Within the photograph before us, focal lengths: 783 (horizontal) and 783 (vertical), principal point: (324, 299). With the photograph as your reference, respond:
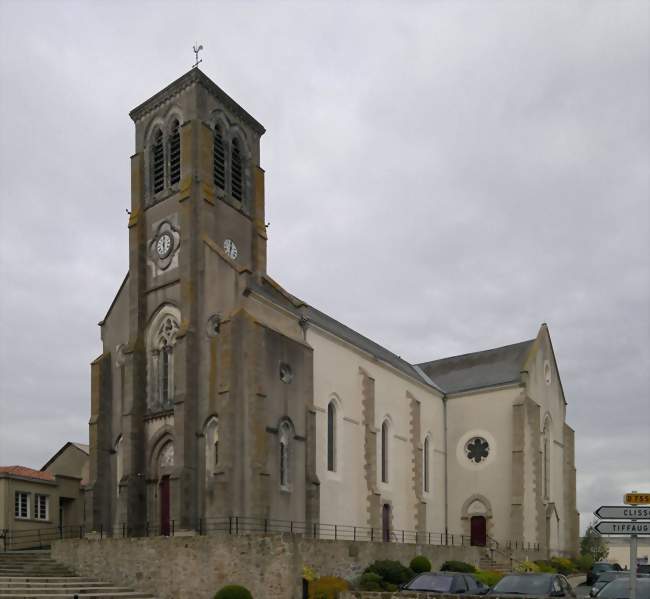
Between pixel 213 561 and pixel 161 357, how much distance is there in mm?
11715

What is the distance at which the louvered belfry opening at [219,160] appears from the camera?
36938 mm

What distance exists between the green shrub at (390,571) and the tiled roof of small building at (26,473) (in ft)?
56.6

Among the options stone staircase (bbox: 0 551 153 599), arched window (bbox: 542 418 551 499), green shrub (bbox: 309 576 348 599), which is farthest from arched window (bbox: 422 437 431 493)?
stone staircase (bbox: 0 551 153 599)

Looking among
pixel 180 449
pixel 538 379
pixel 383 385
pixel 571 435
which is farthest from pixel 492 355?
pixel 180 449

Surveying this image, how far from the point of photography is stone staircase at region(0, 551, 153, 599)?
24.5 metres

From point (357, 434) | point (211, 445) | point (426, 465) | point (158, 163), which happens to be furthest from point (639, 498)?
point (426, 465)

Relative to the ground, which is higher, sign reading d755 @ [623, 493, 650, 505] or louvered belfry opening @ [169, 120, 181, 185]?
louvered belfry opening @ [169, 120, 181, 185]

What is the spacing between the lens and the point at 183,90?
36750 millimetres

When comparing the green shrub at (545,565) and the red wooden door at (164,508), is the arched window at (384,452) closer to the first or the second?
the green shrub at (545,565)

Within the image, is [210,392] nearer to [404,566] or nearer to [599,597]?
[404,566]

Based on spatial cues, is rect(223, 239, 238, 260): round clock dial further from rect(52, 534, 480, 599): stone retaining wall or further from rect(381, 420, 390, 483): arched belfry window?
rect(52, 534, 480, 599): stone retaining wall

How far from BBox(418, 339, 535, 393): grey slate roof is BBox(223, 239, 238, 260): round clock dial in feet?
63.9

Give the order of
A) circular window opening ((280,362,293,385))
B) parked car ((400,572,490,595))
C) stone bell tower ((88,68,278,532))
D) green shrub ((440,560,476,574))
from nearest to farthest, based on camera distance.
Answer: parked car ((400,572,490,595))
circular window opening ((280,362,293,385))
stone bell tower ((88,68,278,532))
green shrub ((440,560,476,574))

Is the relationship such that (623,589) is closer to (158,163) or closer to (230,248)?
(230,248)
